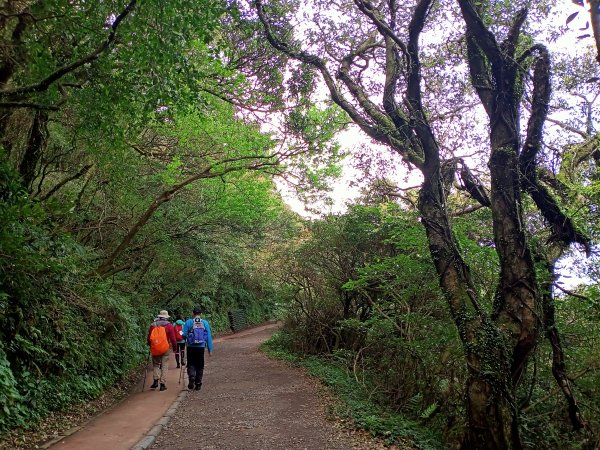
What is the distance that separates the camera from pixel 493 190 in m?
7.13

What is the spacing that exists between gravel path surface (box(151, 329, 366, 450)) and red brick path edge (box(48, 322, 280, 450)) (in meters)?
0.20

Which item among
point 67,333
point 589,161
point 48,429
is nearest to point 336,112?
point 589,161

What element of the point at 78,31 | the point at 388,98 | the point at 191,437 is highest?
the point at 78,31

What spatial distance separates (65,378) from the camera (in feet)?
26.7

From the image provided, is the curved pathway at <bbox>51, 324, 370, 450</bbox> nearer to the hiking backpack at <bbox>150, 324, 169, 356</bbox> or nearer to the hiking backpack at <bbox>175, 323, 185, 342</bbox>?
the hiking backpack at <bbox>150, 324, 169, 356</bbox>

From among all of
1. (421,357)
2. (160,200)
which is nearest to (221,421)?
(421,357)

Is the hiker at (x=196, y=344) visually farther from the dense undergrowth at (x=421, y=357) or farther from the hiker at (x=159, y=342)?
the dense undergrowth at (x=421, y=357)

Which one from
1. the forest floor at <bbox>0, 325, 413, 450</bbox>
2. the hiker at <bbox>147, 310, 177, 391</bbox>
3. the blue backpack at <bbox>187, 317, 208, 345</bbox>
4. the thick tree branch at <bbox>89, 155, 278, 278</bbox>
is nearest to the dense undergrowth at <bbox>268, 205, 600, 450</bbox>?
the forest floor at <bbox>0, 325, 413, 450</bbox>

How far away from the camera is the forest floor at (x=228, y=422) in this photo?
6.28 meters

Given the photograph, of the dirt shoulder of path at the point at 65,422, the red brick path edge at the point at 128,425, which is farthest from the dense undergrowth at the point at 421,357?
the dirt shoulder of path at the point at 65,422

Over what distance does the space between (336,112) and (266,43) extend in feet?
9.97

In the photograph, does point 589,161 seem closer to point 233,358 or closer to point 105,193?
point 105,193

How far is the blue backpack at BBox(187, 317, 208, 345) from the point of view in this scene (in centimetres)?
1000

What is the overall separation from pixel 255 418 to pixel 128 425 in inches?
80.2
